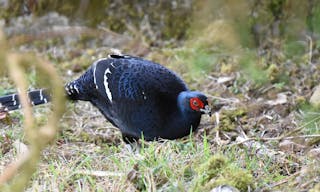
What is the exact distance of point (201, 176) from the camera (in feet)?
10.9

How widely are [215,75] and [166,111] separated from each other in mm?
1640

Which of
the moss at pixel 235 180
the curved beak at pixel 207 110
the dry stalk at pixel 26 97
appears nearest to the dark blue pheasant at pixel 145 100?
the curved beak at pixel 207 110

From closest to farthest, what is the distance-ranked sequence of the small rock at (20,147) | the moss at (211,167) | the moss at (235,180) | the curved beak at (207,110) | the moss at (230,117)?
the moss at (235,180) → the moss at (211,167) → the small rock at (20,147) → the curved beak at (207,110) → the moss at (230,117)

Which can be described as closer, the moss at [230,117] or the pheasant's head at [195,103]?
the pheasant's head at [195,103]

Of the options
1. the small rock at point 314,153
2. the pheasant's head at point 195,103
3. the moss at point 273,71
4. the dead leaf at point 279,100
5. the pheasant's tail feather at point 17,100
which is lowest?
the dead leaf at point 279,100

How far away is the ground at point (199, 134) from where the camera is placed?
3.38 metres

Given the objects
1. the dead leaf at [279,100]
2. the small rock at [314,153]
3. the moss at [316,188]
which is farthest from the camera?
the dead leaf at [279,100]

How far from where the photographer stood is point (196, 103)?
14.7 ft

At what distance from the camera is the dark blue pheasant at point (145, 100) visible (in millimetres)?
4535

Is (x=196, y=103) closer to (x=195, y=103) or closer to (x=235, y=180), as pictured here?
(x=195, y=103)

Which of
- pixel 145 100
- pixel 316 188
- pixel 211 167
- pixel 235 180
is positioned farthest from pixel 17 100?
pixel 316 188

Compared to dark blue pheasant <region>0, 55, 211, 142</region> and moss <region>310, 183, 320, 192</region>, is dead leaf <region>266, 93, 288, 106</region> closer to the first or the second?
dark blue pheasant <region>0, 55, 211, 142</region>

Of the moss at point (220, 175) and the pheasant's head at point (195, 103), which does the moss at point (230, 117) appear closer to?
the pheasant's head at point (195, 103)

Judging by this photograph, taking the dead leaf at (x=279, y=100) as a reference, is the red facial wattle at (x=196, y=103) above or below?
above
